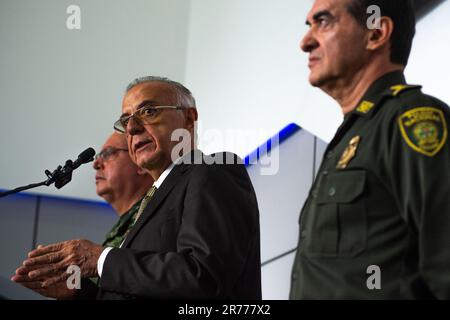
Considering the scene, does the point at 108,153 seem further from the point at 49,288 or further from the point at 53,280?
the point at 53,280

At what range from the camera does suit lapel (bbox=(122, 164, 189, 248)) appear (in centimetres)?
193

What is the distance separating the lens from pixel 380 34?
1.46 metres

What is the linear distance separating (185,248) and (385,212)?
2.09 feet

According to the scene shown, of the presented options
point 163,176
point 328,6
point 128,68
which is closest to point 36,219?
point 128,68

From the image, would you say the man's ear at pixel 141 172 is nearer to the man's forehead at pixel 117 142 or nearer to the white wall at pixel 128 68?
the man's forehead at pixel 117 142

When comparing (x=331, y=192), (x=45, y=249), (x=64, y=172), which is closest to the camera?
(x=331, y=192)

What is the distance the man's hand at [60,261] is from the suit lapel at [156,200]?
0.16m

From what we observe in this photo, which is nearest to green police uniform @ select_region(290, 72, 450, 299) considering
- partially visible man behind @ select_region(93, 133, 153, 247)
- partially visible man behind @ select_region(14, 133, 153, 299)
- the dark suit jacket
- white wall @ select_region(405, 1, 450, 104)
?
the dark suit jacket

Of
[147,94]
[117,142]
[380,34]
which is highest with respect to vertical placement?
[380,34]

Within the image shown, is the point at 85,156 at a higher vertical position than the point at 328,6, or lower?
lower

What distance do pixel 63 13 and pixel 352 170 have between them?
3980 millimetres

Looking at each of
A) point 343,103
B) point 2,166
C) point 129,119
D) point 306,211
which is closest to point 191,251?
point 306,211

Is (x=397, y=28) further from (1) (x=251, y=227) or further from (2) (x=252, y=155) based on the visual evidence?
(2) (x=252, y=155)

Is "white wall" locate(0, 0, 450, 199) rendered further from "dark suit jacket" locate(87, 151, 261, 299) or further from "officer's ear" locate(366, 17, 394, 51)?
"officer's ear" locate(366, 17, 394, 51)
